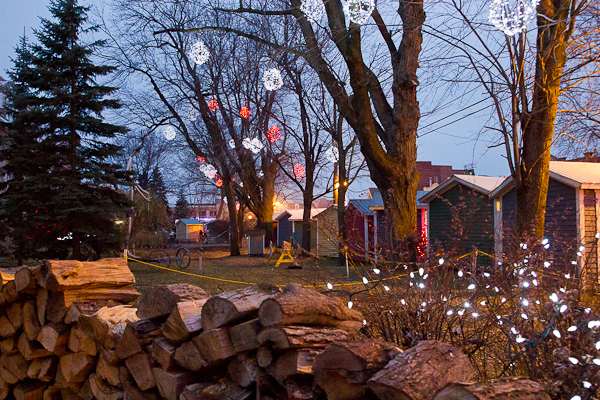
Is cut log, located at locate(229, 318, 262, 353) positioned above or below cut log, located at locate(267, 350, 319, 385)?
above

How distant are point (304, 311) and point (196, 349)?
30.6 inches

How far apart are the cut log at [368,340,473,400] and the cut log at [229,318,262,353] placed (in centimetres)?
78

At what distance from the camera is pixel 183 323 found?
8.89ft

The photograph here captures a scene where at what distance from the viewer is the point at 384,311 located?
10.1 ft

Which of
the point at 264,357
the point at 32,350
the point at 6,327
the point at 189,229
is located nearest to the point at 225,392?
the point at 264,357

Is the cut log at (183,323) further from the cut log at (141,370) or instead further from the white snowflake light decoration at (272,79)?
the white snowflake light decoration at (272,79)

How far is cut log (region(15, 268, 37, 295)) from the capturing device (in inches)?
160

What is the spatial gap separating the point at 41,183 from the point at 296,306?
1095 centimetres

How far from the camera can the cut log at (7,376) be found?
4.48 m

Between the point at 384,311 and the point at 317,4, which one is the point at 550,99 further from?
the point at 384,311

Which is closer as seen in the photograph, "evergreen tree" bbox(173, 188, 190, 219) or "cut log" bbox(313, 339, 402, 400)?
"cut log" bbox(313, 339, 402, 400)

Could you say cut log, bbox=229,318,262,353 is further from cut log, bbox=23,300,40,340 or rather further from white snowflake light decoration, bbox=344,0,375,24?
white snowflake light decoration, bbox=344,0,375,24

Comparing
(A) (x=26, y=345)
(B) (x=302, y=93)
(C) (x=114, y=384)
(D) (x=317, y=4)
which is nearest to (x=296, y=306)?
(C) (x=114, y=384)

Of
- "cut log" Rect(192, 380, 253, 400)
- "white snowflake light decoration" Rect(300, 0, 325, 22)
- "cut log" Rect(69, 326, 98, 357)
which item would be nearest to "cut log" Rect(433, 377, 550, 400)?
"cut log" Rect(192, 380, 253, 400)
